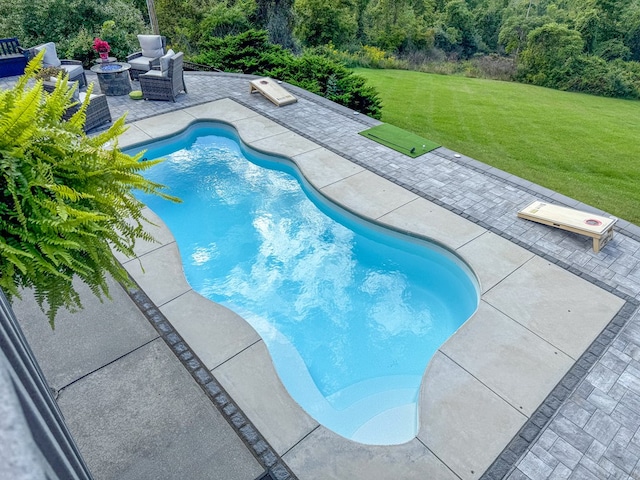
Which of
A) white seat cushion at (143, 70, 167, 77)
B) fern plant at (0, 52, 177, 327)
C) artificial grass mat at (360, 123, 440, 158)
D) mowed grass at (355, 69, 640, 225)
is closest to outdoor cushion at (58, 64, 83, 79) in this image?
white seat cushion at (143, 70, 167, 77)

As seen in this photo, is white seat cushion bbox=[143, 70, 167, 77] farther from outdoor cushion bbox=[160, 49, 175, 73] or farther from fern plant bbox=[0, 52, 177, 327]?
fern plant bbox=[0, 52, 177, 327]

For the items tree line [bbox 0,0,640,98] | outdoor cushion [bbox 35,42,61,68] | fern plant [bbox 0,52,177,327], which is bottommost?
→ tree line [bbox 0,0,640,98]

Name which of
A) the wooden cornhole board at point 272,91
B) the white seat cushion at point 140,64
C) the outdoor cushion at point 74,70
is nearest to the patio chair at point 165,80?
the white seat cushion at point 140,64

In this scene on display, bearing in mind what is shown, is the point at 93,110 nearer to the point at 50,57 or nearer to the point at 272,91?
the point at 50,57

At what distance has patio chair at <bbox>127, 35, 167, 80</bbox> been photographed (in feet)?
39.7

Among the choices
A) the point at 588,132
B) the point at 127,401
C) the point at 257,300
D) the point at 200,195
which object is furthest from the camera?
the point at 588,132

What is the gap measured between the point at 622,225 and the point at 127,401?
780 cm

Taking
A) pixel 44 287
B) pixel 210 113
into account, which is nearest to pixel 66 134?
pixel 44 287

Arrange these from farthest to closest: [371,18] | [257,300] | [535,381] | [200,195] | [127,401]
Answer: [371,18] → [200,195] → [257,300] → [535,381] → [127,401]

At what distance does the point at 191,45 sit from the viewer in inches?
734

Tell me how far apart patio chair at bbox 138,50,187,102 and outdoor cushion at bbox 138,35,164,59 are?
109 cm

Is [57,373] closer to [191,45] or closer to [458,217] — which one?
[458,217]

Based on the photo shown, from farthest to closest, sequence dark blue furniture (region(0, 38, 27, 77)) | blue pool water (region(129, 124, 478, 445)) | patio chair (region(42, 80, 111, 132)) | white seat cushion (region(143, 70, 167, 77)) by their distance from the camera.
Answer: dark blue furniture (region(0, 38, 27, 77))
white seat cushion (region(143, 70, 167, 77))
patio chair (region(42, 80, 111, 132))
blue pool water (region(129, 124, 478, 445))

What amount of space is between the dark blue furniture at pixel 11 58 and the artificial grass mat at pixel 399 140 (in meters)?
9.56
